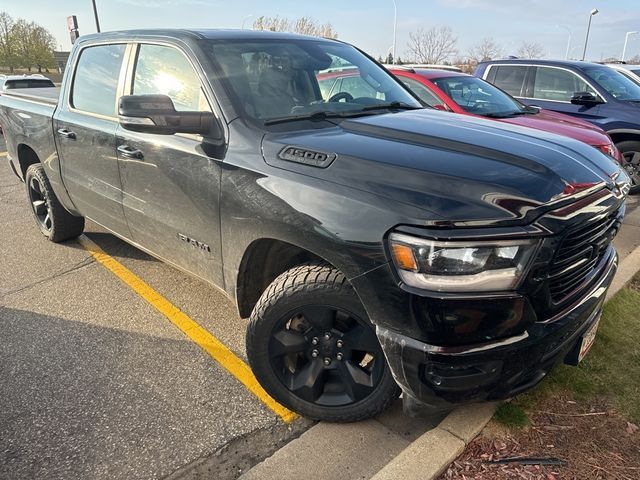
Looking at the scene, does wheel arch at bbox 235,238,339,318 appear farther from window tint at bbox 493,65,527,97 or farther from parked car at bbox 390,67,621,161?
window tint at bbox 493,65,527,97

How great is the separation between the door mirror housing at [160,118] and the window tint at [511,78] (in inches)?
269

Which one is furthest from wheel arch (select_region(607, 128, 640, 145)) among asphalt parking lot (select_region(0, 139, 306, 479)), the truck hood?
asphalt parking lot (select_region(0, 139, 306, 479))

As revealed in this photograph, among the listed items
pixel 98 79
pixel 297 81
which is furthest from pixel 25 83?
pixel 297 81

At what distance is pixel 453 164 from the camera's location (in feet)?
6.56

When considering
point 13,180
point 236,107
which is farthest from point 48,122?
point 13,180

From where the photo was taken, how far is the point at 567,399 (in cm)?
254

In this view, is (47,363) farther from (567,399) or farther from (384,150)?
(567,399)

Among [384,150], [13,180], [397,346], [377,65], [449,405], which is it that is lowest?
[13,180]

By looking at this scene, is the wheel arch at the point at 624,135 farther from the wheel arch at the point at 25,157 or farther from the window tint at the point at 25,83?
the window tint at the point at 25,83

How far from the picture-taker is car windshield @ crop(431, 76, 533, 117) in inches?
235

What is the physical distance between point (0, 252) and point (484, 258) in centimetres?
479

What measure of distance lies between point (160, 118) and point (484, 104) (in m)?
4.76

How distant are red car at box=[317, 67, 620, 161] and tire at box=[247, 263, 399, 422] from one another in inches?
141

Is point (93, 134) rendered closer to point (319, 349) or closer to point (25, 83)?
point (319, 349)
